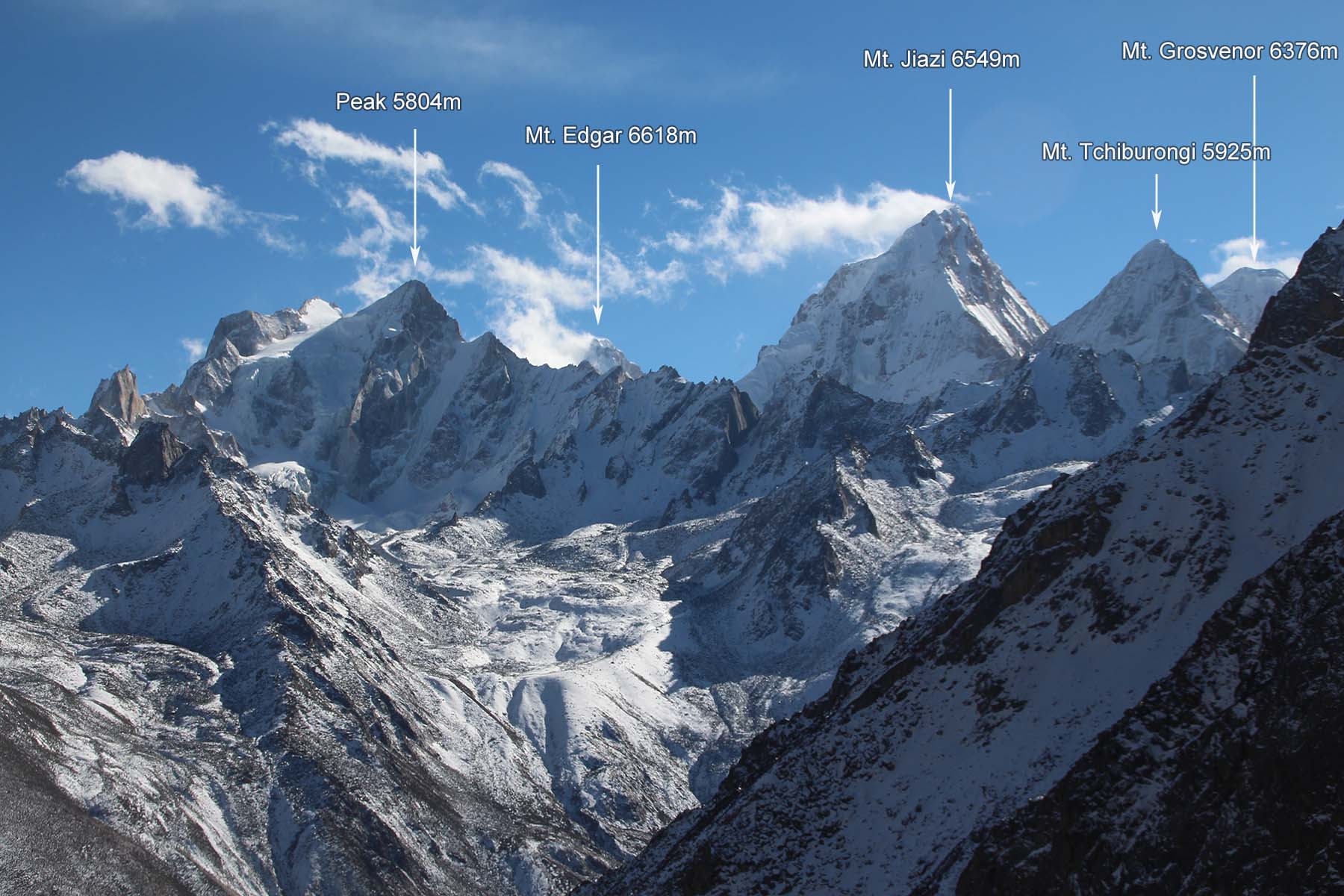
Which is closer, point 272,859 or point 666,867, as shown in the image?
point 666,867

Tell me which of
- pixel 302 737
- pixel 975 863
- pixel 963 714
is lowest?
pixel 975 863

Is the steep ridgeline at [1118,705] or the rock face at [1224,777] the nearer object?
the rock face at [1224,777]

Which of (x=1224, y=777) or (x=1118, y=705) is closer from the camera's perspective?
(x=1224, y=777)

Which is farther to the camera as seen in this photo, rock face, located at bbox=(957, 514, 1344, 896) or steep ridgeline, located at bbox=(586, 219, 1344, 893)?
steep ridgeline, located at bbox=(586, 219, 1344, 893)

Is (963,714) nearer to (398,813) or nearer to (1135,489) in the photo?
(1135,489)

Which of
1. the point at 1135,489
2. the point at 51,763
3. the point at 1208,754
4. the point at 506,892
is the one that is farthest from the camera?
the point at 506,892

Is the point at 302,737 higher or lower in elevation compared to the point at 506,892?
higher

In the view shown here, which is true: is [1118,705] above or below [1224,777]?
above

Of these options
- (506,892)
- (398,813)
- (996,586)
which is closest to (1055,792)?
(996,586)
